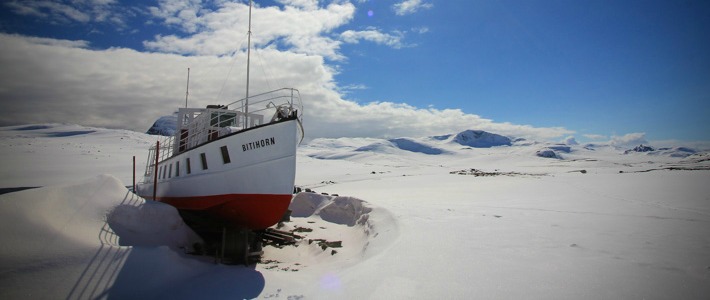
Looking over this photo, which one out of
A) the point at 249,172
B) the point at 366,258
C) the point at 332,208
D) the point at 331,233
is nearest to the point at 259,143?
the point at 249,172

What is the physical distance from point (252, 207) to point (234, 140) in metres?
2.35

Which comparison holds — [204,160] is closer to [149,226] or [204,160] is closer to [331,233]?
[149,226]

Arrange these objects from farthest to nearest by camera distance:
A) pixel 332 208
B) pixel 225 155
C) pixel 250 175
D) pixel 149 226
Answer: pixel 332 208 < pixel 225 155 < pixel 250 175 < pixel 149 226

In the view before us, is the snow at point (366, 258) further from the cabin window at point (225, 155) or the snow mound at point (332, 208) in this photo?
the snow mound at point (332, 208)

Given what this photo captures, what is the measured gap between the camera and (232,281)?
759cm

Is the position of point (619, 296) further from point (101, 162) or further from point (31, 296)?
point (101, 162)

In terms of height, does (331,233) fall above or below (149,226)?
below

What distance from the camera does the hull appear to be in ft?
34.7

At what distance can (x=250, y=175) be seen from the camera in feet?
35.7

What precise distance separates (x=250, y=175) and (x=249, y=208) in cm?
111

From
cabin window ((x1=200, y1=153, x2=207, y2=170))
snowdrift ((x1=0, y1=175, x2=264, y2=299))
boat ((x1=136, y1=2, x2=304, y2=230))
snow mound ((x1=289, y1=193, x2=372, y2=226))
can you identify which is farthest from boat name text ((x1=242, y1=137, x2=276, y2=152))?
snow mound ((x1=289, y1=193, x2=372, y2=226))

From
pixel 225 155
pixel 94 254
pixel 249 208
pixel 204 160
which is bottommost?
pixel 94 254

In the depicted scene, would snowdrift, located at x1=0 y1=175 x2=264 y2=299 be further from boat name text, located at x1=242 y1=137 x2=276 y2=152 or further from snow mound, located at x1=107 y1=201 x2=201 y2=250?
boat name text, located at x1=242 y1=137 x2=276 y2=152

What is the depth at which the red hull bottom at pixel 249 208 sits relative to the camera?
1066 cm
